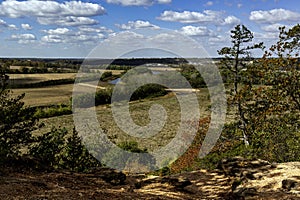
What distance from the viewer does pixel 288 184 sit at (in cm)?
920

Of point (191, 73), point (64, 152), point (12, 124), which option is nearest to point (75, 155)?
point (64, 152)

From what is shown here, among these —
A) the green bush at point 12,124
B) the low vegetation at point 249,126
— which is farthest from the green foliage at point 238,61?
the green bush at point 12,124

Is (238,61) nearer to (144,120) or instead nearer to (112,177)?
(112,177)

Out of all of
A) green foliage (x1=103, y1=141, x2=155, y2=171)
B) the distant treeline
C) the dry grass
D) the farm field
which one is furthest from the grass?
the farm field

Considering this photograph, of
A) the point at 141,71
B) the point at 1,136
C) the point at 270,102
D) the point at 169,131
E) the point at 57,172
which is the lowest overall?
the point at 169,131

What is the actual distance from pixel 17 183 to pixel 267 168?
782cm

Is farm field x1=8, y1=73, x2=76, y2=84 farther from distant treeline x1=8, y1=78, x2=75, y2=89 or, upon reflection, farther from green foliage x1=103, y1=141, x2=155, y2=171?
green foliage x1=103, y1=141, x2=155, y2=171

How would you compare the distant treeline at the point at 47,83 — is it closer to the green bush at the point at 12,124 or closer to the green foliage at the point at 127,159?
the green foliage at the point at 127,159

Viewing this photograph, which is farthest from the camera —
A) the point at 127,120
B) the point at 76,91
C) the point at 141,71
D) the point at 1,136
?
the point at 76,91

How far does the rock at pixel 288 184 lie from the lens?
29.8ft

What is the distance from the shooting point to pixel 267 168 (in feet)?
36.2

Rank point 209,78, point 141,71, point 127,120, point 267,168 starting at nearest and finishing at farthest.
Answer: point 267,168, point 209,78, point 141,71, point 127,120

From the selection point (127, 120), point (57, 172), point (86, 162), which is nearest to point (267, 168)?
point (57, 172)

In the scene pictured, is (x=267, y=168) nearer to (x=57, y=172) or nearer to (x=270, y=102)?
(x=270, y=102)
